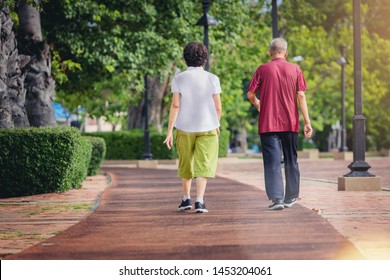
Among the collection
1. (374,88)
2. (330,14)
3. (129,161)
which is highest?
(330,14)

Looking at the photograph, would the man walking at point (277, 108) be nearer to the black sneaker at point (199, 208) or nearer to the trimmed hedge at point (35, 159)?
the black sneaker at point (199, 208)

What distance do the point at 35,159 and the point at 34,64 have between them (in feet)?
22.7

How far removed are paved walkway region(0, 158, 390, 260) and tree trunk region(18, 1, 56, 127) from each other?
7.92 meters

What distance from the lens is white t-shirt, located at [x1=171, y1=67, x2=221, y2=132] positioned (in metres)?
10.7

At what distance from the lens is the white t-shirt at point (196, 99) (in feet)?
Answer: 35.2

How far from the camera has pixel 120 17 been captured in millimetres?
25344

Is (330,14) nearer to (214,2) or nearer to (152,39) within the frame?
(214,2)

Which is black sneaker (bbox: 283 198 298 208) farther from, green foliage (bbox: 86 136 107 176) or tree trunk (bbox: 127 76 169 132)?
tree trunk (bbox: 127 76 169 132)

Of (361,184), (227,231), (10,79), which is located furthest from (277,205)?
(10,79)

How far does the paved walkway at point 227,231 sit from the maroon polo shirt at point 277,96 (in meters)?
1.00

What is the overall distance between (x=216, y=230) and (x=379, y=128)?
44.9m

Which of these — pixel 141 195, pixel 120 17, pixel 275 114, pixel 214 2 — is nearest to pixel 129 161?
pixel 214 2

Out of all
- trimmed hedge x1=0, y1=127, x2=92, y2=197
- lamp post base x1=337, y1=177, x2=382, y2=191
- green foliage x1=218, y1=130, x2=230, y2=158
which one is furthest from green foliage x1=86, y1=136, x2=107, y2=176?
green foliage x1=218, y1=130, x2=230, y2=158

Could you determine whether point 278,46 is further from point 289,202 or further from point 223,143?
point 223,143
